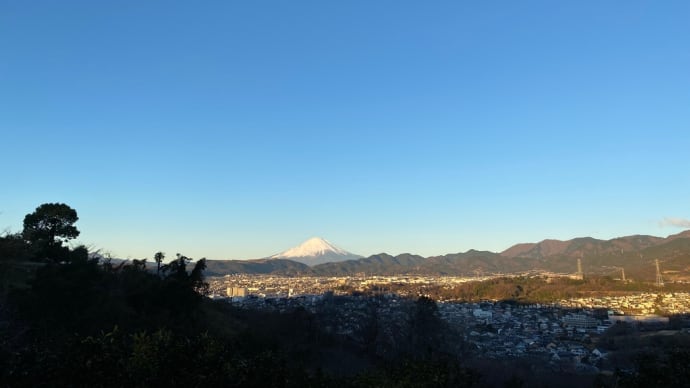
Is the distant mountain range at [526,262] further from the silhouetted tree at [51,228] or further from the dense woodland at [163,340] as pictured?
the silhouetted tree at [51,228]

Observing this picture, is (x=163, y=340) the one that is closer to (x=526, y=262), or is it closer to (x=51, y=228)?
(x=51, y=228)

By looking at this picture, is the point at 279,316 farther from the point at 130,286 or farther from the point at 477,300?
the point at 477,300

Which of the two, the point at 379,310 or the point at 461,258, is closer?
the point at 379,310

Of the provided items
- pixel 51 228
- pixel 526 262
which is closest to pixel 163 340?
pixel 51 228

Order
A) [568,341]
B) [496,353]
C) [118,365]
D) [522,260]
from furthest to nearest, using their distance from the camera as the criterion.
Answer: [522,260] < [568,341] < [496,353] < [118,365]

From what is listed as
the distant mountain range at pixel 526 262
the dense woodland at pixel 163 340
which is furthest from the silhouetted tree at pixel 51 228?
the distant mountain range at pixel 526 262

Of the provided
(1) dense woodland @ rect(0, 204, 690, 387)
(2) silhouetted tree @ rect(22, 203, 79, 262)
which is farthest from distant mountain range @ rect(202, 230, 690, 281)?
(2) silhouetted tree @ rect(22, 203, 79, 262)

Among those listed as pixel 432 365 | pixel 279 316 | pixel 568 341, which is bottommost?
pixel 568 341

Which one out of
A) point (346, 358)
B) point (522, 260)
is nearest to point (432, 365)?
point (346, 358)
